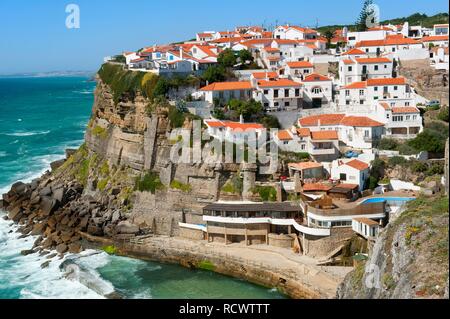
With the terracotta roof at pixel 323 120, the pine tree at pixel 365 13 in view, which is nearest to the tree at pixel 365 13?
the pine tree at pixel 365 13

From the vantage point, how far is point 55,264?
3288 cm

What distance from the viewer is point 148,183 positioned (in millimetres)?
Answer: 38531

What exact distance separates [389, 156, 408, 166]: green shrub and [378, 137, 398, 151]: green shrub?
1.55 metres

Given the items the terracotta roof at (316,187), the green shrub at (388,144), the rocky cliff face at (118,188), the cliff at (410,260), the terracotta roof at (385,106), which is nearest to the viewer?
the cliff at (410,260)

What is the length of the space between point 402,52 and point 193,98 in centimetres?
1704

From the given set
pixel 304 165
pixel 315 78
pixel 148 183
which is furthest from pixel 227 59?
pixel 304 165

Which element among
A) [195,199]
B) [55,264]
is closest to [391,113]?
[195,199]

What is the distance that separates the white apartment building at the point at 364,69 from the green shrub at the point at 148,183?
16.5m

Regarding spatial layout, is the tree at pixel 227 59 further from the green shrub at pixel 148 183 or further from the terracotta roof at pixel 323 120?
the green shrub at pixel 148 183

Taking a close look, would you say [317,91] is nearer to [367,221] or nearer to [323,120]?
[323,120]

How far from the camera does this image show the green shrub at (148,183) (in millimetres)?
38031

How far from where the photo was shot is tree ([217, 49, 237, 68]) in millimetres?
49531

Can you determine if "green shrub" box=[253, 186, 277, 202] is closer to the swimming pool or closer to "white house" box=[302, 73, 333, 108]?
the swimming pool

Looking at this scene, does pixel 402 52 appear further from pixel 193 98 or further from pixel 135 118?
pixel 135 118
